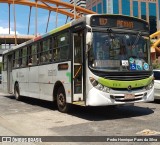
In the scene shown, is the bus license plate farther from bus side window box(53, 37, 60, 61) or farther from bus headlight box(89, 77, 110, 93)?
bus side window box(53, 37, 60, 61)

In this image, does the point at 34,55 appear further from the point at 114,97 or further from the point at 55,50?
the point at 114,97

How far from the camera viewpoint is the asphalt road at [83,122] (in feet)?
28.9

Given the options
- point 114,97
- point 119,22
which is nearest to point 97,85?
point 114,97

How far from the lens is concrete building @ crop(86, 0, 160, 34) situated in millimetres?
127250

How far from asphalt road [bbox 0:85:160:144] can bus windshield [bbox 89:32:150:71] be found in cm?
160

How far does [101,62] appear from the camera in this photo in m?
10.7

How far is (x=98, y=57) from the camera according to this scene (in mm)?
10664

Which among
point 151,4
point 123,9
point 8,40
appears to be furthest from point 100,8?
point 8,40

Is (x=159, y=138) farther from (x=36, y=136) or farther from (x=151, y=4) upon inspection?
(x=151, y=4)

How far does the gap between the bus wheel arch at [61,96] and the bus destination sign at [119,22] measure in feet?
9.27

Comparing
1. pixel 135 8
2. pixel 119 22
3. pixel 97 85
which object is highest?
pixel 135 8

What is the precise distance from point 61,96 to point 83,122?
2.27 m

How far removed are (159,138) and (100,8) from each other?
410 feet

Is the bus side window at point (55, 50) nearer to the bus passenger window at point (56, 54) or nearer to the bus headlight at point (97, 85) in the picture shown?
the bus passenger window at point (56, 54)
